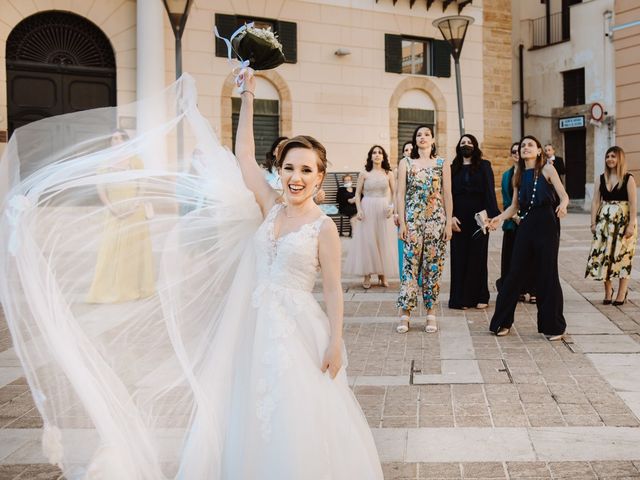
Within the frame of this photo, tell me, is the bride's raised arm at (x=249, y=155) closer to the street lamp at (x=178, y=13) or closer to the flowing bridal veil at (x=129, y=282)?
the flowing bridal veil at (x=129, y=282)

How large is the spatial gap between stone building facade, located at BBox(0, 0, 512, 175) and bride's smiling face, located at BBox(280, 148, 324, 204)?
53.6 feet

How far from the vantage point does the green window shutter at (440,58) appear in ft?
78.6

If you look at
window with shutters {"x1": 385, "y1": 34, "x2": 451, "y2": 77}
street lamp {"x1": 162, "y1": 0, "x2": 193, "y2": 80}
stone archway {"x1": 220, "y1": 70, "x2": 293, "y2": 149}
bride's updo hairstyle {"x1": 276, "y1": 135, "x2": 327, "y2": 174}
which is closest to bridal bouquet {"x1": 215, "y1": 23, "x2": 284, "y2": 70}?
bride's updo hairstyle {"x1": 276, "y1": 135, "x2": 327, "y2": 174}

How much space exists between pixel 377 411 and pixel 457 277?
4157 millimetres

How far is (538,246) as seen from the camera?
7078 millimetres

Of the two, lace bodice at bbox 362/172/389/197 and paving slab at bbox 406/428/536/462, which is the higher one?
lace bodice at bbox 362/172/389/197

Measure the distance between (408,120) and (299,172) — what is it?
68.7 ft

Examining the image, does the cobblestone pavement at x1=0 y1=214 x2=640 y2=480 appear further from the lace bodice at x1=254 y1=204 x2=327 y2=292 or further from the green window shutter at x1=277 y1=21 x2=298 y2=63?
the green window shutter at x1=277 y1=21 x2=298 y2=63

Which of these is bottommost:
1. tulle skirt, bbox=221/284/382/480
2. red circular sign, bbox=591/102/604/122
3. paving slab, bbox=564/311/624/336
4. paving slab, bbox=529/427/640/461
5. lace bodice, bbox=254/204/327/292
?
paving slab, bbox=529/427/640/461

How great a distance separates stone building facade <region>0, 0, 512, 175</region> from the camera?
754 inches

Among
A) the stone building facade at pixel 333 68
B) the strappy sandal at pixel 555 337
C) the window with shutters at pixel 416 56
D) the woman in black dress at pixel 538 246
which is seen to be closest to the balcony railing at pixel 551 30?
the stone building facade at pixel 333 68

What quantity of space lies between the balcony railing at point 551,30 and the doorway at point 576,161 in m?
3.80

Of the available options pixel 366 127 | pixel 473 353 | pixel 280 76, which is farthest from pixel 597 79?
pixel 473 353

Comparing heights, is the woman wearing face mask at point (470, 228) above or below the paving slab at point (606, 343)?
above
